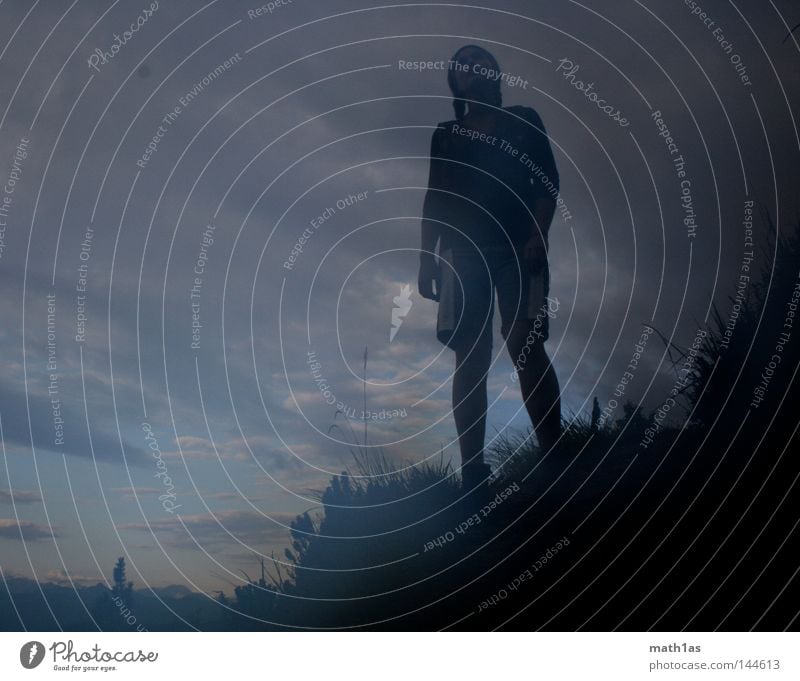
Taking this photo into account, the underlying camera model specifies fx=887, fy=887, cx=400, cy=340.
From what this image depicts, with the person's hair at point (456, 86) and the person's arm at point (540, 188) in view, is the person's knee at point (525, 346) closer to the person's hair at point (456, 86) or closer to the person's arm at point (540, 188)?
the person's arm at point (540, 188)

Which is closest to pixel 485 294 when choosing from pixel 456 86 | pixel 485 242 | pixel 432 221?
pixel 485 242

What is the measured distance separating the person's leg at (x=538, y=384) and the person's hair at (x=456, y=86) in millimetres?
756

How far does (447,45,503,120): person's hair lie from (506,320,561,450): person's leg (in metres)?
0.76

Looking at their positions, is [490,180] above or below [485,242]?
above

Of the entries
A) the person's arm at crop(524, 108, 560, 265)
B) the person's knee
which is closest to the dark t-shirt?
the person's arm at crop(524, 108, 560, 265)

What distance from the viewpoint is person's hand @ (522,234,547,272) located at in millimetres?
2973

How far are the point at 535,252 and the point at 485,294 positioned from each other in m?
0.22

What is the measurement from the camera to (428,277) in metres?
2.97

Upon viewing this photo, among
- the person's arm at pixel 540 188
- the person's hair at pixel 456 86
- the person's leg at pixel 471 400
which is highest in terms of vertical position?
the person's hair at pixel 456 86

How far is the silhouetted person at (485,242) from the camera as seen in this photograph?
2.93 meters

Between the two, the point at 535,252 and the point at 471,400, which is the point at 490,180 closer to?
the point at 535,252

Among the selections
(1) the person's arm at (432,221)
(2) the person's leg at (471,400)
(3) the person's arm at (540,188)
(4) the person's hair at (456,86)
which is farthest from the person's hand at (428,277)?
(4) the person's hair at (456,86)

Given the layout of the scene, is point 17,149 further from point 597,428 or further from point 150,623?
point 597,428
